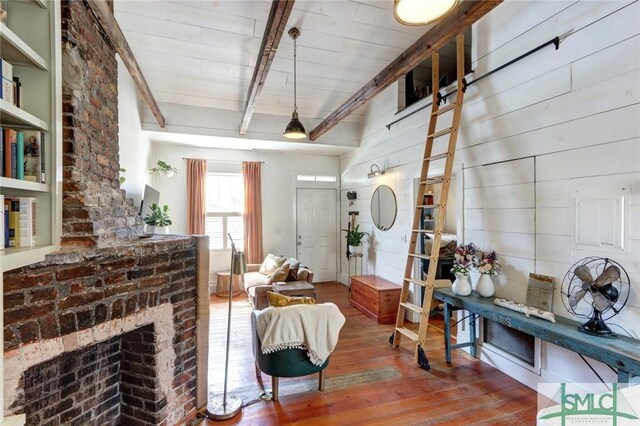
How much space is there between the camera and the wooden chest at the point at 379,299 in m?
4.19

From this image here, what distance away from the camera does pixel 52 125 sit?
1.44 m

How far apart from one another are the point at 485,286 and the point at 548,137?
4.73 ft

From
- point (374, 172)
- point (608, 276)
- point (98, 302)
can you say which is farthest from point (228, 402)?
point (374, 172)

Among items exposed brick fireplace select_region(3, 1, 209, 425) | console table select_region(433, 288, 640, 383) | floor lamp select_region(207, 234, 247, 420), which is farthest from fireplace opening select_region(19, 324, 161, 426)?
console table select_region(433, 288, 640, 383)

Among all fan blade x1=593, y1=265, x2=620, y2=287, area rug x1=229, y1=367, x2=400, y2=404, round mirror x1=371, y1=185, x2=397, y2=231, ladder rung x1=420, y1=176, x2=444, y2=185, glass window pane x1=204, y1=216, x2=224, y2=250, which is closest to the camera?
fan blade x1=593, y1=265, x2=620, y2=287

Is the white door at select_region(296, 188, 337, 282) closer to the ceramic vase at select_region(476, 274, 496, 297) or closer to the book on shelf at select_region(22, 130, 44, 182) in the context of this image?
the ceramic vase at select_region(476, 274, 496, 297)

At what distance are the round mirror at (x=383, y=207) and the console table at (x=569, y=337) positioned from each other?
6.08ft

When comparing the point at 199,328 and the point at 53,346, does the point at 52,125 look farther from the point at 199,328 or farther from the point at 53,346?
the point at 199,328

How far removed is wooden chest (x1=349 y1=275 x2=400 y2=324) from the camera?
4.19 m

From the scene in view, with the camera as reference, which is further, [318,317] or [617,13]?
[318,317]

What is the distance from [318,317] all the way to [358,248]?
10.7 ft

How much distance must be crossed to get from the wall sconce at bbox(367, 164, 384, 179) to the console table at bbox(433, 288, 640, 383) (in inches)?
96.2

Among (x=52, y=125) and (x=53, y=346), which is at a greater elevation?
(x=52, y=125)

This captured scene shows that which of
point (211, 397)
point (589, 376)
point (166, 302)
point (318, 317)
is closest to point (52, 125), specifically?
point (166, 302)
